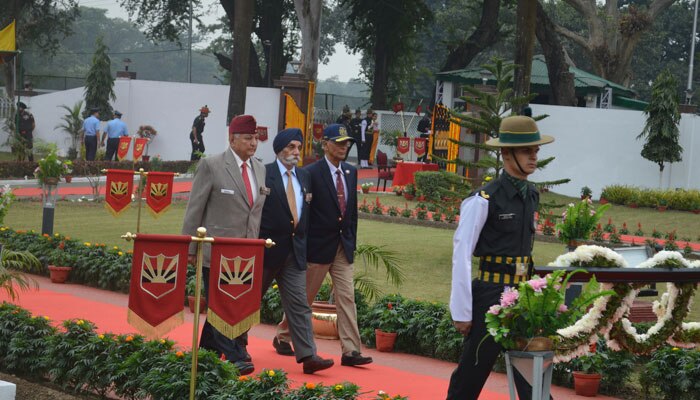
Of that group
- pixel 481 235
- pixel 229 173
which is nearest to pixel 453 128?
pixel 229 173

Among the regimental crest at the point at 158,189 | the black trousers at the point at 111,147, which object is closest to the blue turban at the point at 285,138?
the regimental crest at the point at 158,189

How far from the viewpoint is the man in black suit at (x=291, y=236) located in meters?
8.85

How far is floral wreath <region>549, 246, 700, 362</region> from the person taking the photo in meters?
7.00

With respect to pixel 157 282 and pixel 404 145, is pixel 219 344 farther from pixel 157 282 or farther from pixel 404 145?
pixel 404 145

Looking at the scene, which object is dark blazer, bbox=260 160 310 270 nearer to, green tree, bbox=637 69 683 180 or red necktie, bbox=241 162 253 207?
red necktie, bbox=241 162 253 207

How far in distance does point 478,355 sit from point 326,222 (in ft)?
10.6

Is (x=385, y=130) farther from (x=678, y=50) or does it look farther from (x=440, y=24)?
(x=678, y=50)

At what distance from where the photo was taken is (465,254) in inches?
250

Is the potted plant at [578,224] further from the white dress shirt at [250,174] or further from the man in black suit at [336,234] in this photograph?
the white dress shirt at [250,174]

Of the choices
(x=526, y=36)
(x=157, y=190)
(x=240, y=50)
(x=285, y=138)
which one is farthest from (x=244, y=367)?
(x=240, y=50)

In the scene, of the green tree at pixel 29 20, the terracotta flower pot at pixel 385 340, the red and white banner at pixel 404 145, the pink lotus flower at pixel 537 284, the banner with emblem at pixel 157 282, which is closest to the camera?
the pink lotus flower at pixel 537 284

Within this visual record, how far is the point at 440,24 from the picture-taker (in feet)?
214

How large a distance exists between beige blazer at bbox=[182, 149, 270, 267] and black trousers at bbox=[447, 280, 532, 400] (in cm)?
269

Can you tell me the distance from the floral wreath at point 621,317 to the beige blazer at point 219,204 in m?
2.57
